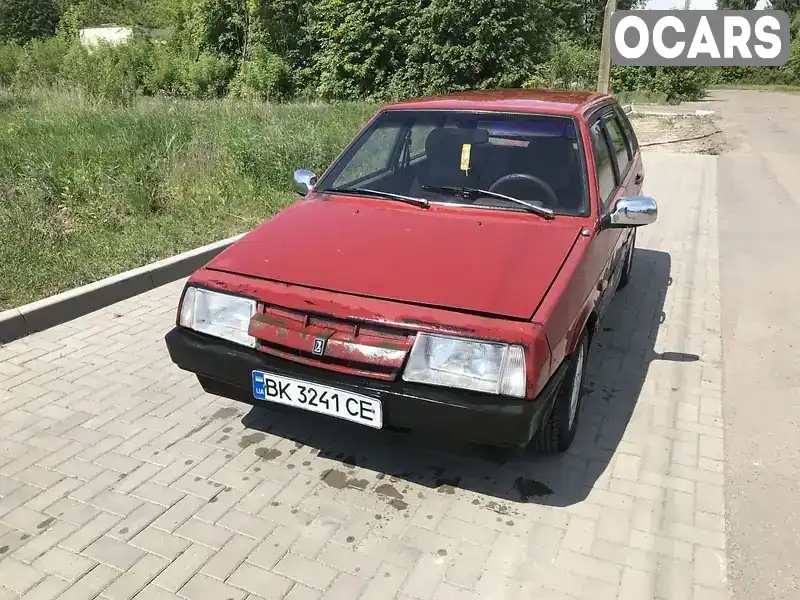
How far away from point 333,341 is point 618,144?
3.18 meters

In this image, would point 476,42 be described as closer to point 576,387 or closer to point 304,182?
point 304,182

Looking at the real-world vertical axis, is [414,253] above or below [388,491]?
above

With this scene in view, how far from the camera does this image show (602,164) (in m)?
3.93

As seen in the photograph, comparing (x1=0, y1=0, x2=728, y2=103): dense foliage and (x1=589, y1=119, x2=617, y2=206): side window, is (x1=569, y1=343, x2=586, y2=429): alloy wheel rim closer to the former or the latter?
(x1=589, y1=119, x2=617, y2=206): side window

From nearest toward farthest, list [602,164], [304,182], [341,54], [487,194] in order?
1. [487,194]
2. [602,164]
3. [304,182]
4. [341,54]

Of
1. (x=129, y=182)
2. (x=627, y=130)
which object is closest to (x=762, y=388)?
(x=627, y=130)

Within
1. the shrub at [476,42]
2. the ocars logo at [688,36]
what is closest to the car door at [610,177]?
the shrub at [476,42]

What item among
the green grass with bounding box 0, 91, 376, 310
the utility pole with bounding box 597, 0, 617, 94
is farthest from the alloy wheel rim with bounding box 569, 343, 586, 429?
the utility pole with bounding box 597, 0, 617, 94

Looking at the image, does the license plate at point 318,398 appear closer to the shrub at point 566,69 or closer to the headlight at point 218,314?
the headlight at point 218,314

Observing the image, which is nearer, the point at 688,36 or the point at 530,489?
the point at 530,489

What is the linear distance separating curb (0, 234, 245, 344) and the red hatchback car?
7.11 feet

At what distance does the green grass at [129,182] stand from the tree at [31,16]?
1810 inches

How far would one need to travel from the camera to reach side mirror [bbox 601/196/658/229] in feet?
11.4

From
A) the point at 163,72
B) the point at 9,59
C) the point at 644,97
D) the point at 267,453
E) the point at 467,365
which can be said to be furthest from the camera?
the point at 163,72
